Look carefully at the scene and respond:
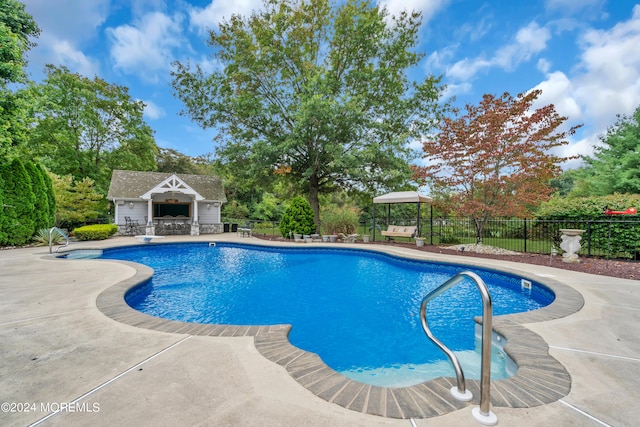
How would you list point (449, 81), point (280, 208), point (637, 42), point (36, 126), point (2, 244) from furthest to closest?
point (280, 208) → point (36, 126) → point (449, 81) → point (2, 244) → point (637, 42)

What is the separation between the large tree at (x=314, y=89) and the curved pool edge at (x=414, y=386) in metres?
11.0

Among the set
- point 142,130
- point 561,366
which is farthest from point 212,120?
point 561,366

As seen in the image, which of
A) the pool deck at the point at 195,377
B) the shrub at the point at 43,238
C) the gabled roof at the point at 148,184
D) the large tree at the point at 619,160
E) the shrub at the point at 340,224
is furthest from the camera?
the gabled roof at the point at 148,184

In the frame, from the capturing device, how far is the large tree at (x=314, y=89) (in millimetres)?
14062

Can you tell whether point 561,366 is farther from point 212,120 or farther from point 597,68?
point 212,120

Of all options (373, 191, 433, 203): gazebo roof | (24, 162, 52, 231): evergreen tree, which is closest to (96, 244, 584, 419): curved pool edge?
(373, 191, 433, 203): gazebo roof

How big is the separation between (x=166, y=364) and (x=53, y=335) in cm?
165

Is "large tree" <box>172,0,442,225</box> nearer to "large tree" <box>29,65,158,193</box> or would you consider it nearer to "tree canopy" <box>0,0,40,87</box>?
"tree canopy" <box>0,0,40,87</box>

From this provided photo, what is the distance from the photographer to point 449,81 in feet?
50.8

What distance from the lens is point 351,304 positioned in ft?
17.1

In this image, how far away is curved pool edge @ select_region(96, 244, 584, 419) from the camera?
184 centimetres

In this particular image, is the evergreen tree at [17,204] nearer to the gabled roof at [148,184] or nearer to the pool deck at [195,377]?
the gabled roof at [148,184]

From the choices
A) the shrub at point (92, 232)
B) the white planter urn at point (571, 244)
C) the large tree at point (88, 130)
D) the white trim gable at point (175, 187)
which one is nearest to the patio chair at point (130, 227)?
the white trim gable at point (175, 187)

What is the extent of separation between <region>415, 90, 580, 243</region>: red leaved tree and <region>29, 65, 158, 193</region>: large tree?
22455mm
